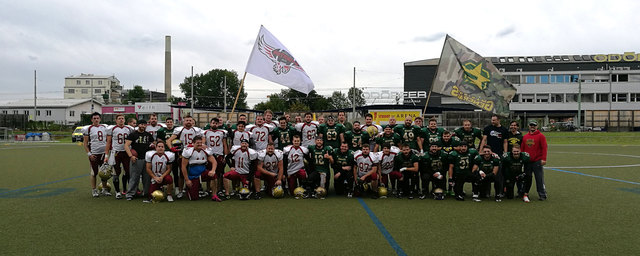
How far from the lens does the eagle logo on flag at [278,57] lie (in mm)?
10727

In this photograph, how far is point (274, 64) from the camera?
10.8 meters

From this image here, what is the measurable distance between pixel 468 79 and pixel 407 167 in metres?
5.16

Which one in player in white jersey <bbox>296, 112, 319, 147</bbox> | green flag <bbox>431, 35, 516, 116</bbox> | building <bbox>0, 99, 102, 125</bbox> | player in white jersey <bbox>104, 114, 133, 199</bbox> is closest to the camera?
player in white jersey <bbox>104, 114, 133, 199</bbox>

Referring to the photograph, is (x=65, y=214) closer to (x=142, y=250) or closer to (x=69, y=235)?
(x=69, y=235)

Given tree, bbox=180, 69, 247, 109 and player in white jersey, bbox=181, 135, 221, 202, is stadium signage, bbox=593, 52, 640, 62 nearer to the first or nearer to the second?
tree, bbox=180, 69, 247, 109

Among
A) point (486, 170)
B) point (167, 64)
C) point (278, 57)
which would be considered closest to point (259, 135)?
point (278, 57)

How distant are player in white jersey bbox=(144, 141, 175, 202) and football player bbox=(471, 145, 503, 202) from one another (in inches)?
240

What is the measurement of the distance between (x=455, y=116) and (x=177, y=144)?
1086 inches

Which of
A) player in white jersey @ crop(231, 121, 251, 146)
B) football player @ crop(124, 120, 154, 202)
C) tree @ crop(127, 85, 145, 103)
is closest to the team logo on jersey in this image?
player in white jersey @ crop(231, 121, 251, 146)

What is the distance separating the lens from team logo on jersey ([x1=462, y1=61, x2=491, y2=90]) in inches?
477

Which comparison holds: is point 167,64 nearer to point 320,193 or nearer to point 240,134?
point 240,134

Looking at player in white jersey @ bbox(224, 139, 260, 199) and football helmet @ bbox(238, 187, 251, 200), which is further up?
player in white jersey @ bbox(224, 139, 260, 199)

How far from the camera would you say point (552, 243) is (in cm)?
511

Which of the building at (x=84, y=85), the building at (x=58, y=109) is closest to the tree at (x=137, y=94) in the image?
the building at (x=58, y=109)
